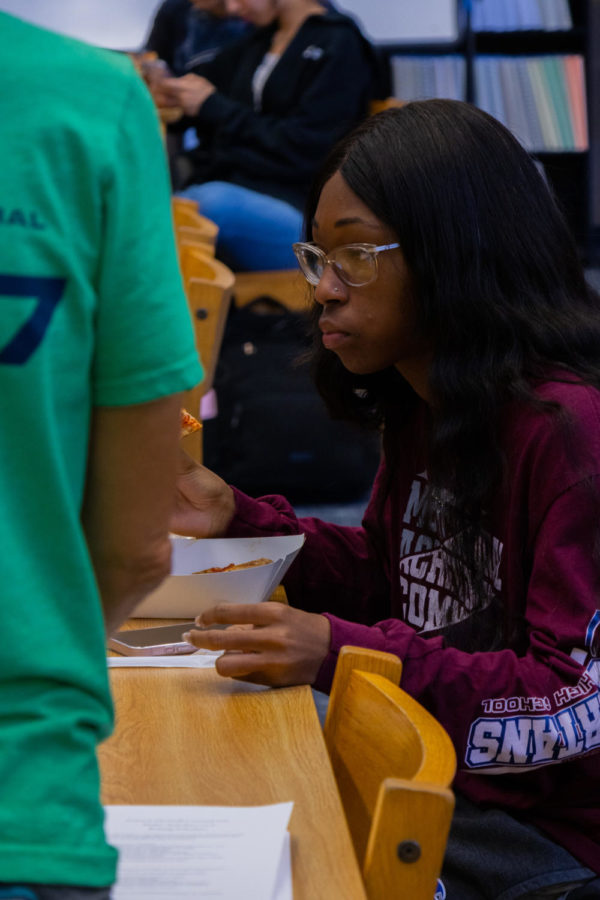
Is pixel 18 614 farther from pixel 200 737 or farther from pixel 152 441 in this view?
pixel 200 737

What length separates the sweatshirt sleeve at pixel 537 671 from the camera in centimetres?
118

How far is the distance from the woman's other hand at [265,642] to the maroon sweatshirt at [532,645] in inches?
0.9

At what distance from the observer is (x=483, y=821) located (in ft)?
4.09

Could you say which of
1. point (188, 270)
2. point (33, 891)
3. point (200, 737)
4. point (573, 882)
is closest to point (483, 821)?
point (573, 882)

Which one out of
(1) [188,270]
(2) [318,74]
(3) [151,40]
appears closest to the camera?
(1) [188,270]

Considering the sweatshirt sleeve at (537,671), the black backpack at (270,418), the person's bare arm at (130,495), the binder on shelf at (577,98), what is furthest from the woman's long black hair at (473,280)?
the binder on shelf at (577,98)

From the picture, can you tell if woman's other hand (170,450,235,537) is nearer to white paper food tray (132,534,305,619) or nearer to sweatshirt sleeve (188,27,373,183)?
white paper food tray (132,534,305,619)

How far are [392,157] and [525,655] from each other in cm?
58

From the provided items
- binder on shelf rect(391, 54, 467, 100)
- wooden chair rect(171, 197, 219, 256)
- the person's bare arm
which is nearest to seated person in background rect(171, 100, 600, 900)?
the person's bare arm

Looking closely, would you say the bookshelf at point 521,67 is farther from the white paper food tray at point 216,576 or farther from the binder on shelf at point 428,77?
the white paper food tray at point 216,576

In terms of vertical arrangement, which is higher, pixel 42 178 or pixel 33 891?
pixel 42 178

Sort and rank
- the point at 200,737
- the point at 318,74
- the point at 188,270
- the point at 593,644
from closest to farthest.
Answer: the point at 200,737
the point at 593,644
the point at 188,270
the point at 318,74

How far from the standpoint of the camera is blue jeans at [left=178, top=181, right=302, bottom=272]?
3.93 metres

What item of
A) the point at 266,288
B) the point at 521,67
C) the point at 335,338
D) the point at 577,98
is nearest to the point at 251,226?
the point at 266,288
